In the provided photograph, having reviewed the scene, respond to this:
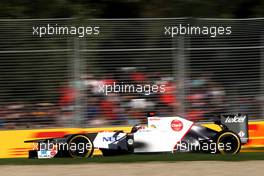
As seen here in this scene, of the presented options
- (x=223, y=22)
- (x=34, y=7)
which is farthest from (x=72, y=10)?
(x=223, y=22)

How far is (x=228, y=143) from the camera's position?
40.7 ft

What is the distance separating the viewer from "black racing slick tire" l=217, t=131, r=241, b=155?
12375 millimetres

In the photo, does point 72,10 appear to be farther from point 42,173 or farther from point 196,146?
point 42,173

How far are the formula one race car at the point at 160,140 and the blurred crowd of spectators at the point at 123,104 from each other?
7.2 inches

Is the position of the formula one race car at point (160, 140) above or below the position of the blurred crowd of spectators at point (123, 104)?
below

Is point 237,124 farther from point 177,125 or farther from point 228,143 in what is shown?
point 177,125

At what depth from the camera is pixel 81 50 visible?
39.3ft

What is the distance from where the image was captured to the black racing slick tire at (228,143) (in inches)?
487

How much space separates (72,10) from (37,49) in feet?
9.05
